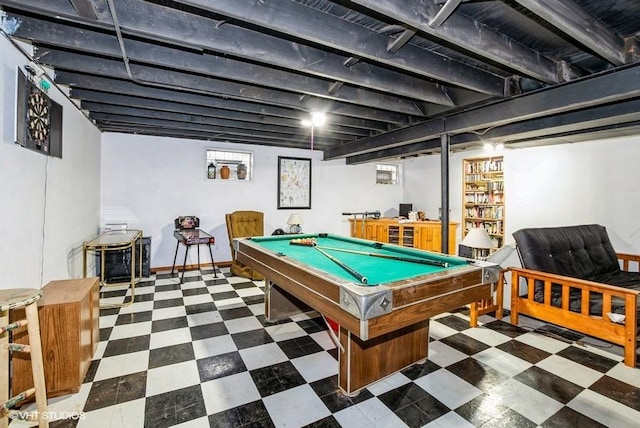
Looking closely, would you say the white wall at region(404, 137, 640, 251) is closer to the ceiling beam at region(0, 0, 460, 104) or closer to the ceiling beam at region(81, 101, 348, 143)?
the ceiling beam at region(0, 0, 460, 104)

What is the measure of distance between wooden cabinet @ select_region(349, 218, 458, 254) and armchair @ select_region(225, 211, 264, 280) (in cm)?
236

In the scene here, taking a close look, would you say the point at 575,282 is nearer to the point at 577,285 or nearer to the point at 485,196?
the point at 577,285

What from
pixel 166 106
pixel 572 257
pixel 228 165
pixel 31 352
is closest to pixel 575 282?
pixel 572 257

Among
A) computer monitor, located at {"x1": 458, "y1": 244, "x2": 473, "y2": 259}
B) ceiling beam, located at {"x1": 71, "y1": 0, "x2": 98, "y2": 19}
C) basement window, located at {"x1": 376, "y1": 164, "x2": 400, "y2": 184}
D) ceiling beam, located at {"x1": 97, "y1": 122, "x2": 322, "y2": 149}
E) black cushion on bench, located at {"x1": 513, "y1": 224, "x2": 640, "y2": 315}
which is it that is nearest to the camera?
ceiling beam, located at {"x1": 71, "y1": 0, "x2": 98, "y2": 19}

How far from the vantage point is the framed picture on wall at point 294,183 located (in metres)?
6.50

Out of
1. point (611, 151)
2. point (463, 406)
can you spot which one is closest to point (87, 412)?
point (463, 406)

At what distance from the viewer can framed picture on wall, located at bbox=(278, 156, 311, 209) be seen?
6496mm

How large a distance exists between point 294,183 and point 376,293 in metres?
5.28

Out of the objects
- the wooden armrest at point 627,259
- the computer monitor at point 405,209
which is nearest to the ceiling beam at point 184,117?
the computer monitor at point 405,209

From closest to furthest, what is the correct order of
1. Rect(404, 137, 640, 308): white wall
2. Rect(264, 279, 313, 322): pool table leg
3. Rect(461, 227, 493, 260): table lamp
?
Rect(264, 279, 313, 322): pool table leg
Rect(461, 227, 493, 260): table lamp
Rect(404, 137, 640, 308): white wall

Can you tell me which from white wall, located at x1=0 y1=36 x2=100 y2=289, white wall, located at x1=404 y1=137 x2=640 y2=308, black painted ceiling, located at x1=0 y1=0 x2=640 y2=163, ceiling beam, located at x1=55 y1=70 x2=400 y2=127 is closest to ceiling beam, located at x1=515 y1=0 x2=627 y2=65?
black painted ceiling, located at x1=0 y1=0 x2=640 y2=163

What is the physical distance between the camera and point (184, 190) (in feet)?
18.4

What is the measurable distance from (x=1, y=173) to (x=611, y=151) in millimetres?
6945

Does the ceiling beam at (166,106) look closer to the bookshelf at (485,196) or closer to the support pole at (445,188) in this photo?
the support pole at (445,188)
